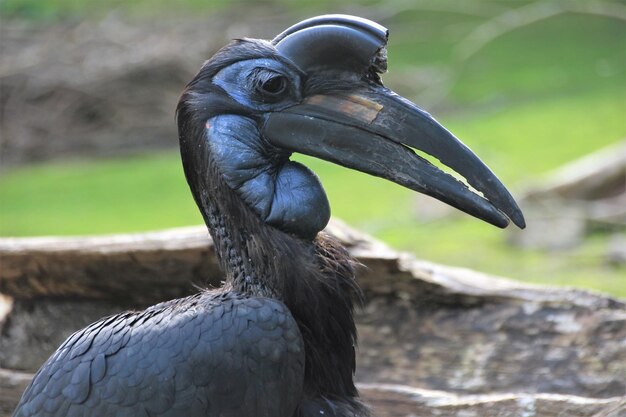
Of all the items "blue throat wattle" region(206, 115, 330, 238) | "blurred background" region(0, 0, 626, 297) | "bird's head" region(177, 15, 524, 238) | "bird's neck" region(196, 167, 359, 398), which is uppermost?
"blurred background" region(0, 0, 626, 297)

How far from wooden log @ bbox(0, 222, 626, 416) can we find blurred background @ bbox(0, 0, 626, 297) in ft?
5.83

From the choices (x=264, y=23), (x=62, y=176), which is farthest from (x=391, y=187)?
(x=264, y=23)

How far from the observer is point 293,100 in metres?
2.68

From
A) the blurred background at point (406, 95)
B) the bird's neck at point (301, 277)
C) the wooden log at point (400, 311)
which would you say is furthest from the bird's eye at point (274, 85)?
the blurred background at point (406, 95)

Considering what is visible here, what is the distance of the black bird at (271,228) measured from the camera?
2.46m

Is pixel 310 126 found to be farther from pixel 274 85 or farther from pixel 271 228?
pixel 271 228

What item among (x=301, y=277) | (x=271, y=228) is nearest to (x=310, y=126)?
(x=271, y=228)

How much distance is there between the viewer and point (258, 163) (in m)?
2.67

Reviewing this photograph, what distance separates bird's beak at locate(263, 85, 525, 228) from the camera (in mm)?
2584

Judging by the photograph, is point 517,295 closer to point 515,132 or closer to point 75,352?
point 75,352

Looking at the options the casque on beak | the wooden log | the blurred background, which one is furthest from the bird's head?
the blurred background

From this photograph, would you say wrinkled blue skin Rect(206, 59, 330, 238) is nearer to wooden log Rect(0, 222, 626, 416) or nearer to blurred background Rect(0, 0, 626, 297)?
wooden log Rect(0, 222, 626, 416)

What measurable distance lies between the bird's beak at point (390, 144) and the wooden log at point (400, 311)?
1.14 meters

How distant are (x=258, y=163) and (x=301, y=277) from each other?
0.30m
